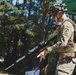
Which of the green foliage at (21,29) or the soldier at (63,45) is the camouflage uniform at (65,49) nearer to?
the soldier at (63,45)

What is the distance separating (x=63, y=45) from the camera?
430cm

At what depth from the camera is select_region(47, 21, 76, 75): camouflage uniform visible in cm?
430

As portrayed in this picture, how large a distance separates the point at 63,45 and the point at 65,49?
0.61 ft

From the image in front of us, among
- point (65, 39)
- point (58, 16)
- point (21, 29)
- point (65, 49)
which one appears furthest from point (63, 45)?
point (21, 29)

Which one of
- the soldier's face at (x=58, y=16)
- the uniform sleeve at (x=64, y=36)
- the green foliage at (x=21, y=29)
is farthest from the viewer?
the green foliage at (x=21, y=29)

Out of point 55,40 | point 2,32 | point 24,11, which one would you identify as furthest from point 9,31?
point 55,40

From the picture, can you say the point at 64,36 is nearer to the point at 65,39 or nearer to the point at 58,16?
the point at 65,39

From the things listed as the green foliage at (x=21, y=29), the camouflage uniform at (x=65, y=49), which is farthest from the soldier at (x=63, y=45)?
the green foliage at (x=21, y=29)

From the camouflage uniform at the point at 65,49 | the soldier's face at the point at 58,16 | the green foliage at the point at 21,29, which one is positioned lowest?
the green foliage at the point at 21,29

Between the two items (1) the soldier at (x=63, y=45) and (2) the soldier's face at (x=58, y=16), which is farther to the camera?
(2) the soldier's face at (x=58, y=16)

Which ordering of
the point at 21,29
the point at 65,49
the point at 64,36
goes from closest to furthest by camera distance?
the point at 64,36, the point at 65,49, the point at 21,29

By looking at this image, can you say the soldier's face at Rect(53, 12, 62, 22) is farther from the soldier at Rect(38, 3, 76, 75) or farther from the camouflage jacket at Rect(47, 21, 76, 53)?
the camouflage jacket at Rect(47, 21, 76, 53)

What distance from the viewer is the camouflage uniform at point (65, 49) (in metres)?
4.30

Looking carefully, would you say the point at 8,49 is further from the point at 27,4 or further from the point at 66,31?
the point at 66,31
